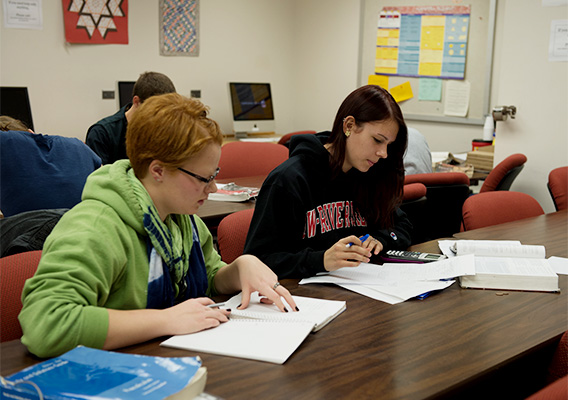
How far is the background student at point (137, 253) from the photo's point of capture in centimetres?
111

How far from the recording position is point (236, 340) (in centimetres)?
124

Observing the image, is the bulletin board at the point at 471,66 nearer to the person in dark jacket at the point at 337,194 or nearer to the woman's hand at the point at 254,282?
the person in dark jacket at the point at 337,194

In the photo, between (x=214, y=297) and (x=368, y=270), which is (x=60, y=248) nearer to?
(x=214, y=297)

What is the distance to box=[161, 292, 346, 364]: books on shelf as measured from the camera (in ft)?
3.91

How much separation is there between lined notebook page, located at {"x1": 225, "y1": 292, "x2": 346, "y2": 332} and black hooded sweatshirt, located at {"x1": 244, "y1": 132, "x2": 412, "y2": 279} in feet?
0.78

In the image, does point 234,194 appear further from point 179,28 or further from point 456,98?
point 456,98

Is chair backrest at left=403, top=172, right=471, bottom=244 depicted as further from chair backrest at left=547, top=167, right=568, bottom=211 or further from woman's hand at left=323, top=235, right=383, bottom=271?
woman's hand at left=323, top=235, right=383, bottom=271

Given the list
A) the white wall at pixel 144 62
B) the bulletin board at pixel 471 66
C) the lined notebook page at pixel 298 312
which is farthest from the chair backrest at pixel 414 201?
the white wall at pixel 144 62

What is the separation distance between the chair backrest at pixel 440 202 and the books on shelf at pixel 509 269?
0.82 metres

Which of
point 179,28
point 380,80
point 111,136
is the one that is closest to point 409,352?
point 111,136

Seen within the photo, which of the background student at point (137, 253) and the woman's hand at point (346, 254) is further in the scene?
the woman's hand at point (346, 254)

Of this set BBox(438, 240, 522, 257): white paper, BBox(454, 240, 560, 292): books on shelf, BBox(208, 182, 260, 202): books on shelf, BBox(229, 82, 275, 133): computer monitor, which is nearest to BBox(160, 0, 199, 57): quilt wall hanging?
BBox(229, 82, 275, 133): computer monitor

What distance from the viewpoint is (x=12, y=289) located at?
141 cm

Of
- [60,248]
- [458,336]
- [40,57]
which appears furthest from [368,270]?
[40,57]
